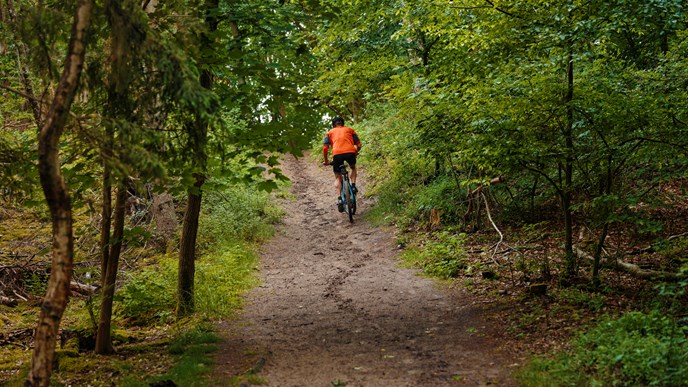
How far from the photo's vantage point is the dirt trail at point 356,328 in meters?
5.26

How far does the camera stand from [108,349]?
636 cm

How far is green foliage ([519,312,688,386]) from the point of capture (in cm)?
407

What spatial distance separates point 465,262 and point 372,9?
7085 mm

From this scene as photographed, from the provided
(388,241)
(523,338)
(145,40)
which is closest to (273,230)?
(388,241)

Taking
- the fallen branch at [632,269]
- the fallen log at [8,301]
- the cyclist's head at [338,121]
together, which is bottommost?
the fallen log at [8,301]

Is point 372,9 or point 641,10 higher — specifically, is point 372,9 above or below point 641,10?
above

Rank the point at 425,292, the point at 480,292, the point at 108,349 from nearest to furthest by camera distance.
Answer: the point at 108,349, the point at 480,292, the point at 425,292

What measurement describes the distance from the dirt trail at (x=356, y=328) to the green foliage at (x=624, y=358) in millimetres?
492

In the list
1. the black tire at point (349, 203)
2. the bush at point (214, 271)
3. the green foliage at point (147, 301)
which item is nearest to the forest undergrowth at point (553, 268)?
the black tire at point (349, 203)

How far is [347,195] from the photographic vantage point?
13922mm

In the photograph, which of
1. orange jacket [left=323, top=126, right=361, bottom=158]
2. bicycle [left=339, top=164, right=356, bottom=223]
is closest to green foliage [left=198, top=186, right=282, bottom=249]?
bicycle [left=339, top=164, right=356, bottom=223]

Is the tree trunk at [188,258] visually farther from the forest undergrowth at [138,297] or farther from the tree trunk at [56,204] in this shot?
the tree trunk at [56,204]

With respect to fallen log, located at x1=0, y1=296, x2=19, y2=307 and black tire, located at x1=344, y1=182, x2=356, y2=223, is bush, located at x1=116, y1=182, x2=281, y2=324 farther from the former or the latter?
black tire, located at x1=344, y1=182, x2=356, y2=223

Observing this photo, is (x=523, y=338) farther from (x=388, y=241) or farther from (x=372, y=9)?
(x=372, y=9)
